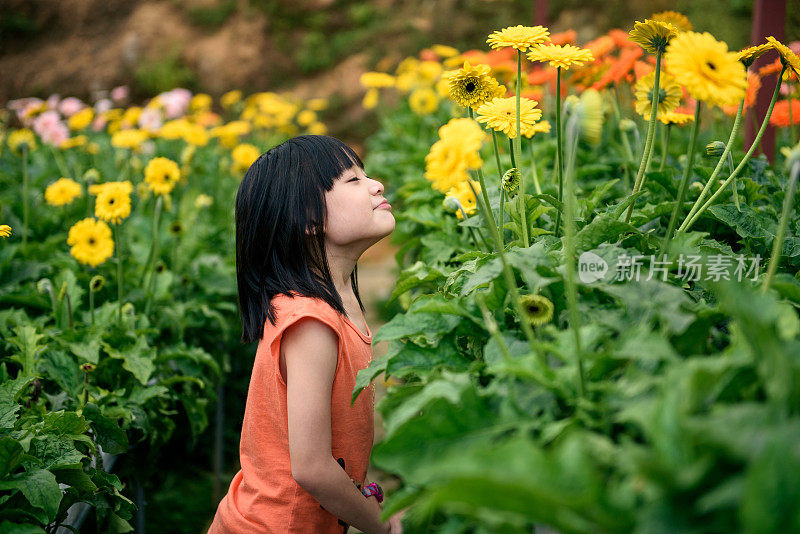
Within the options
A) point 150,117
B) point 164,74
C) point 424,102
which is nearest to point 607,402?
point 424,102

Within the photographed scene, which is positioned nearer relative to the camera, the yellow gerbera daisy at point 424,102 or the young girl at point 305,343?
the young girl at point 305,343

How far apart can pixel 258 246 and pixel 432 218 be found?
2.11 ft

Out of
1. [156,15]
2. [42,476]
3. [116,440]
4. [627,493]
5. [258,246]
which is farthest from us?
[156,15]

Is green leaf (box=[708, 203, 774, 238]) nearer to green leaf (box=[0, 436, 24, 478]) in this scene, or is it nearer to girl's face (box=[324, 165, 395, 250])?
girl's face (box=[324, 165, 395, 250])

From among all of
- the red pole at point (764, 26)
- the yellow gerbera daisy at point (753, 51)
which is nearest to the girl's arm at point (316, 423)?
the yellow gerbera daisy at point (753, 51)

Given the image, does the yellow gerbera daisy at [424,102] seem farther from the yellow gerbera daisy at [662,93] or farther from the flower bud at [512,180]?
the flower bud at [512,180]

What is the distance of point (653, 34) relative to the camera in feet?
3.77

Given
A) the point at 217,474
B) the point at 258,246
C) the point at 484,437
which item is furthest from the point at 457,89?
the point at 217,474

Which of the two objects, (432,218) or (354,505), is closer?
(354,505)

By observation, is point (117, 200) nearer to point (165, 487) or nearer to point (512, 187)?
point (512, 187)

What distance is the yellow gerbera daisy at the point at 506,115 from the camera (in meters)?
1.23

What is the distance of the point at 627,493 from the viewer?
2.04ft

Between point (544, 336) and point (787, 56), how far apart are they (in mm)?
614

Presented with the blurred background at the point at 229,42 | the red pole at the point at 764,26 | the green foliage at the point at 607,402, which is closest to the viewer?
the green foliage at the point at 607,402
